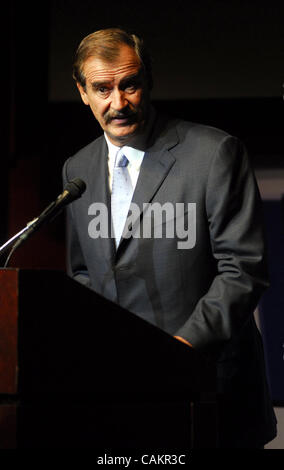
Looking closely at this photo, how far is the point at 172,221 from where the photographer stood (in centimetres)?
149

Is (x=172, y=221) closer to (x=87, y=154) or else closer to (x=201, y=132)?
(x=201, y=132)

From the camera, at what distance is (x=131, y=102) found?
1590mm

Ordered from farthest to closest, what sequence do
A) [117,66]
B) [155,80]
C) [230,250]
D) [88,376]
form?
[155,80] → [117,66] → [230,250] → [88,376]

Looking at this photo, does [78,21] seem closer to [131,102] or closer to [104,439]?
[131,102]

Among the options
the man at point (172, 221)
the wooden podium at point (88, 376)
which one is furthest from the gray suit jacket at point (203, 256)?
the wooden podium at point (88, 376)

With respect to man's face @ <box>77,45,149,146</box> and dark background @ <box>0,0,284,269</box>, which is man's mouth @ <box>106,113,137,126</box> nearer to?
man's face @ <box>77,45,149,146</box>

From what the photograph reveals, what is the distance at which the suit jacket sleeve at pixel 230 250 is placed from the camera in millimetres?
1277

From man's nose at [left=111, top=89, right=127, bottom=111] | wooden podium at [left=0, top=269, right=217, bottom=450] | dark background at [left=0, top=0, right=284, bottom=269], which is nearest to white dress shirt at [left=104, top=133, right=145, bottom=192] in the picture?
man's nose at [left=111, top=89, right=127, bottom=111]

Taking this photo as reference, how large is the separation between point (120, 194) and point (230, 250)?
13.6 inches

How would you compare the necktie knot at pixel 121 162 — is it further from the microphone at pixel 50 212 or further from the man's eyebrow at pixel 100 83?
the microphone at pixel 50 212

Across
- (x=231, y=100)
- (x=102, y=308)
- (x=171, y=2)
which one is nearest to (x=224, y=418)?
(x=102, y=308)

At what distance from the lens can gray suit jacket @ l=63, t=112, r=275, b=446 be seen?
4.76 ft

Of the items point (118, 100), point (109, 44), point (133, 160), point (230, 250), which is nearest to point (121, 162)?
point (133, 160)

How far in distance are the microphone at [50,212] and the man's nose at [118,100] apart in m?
0.38
